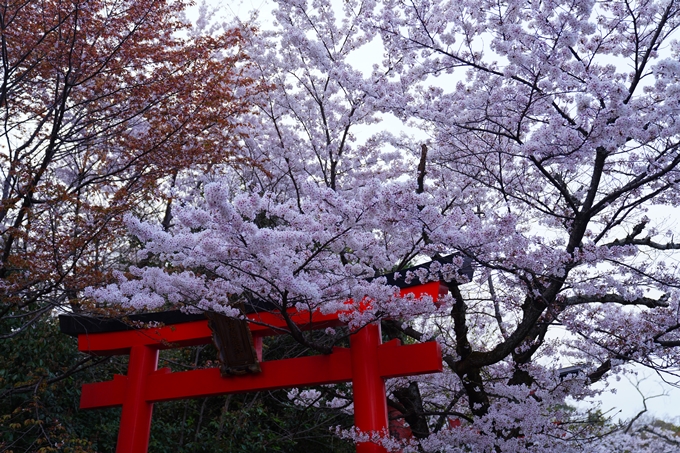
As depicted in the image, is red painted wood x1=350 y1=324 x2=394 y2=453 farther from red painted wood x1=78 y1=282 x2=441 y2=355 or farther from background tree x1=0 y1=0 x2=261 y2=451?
background tree x1=0 y1=0 x2=261 y2=451

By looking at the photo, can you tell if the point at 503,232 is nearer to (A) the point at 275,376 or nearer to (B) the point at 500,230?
(B) the point at 500,230

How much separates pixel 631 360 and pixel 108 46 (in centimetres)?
522

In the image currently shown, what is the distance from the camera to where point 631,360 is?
4699mm

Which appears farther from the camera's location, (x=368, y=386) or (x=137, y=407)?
(x=137, y=407)

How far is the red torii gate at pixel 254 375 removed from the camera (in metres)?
4.92

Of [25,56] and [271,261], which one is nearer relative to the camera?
[271,261]

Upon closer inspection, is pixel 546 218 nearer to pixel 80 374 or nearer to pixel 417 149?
pixel 417 149

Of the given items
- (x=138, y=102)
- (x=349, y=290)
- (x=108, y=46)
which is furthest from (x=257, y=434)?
(x=108, y=46)

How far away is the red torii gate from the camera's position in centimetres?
492

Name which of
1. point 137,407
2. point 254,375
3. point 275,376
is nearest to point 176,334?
point 137,407

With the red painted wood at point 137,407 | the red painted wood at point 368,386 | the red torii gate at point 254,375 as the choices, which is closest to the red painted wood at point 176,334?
the red torii gate at point 254,375

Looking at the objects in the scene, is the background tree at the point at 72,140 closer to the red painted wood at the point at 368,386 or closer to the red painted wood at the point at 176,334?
the red painted wood at the point at 176,334

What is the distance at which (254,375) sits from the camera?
5.45 metres

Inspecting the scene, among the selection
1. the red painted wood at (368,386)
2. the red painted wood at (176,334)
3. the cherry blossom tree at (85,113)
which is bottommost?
the red painted wood at (368,386)
